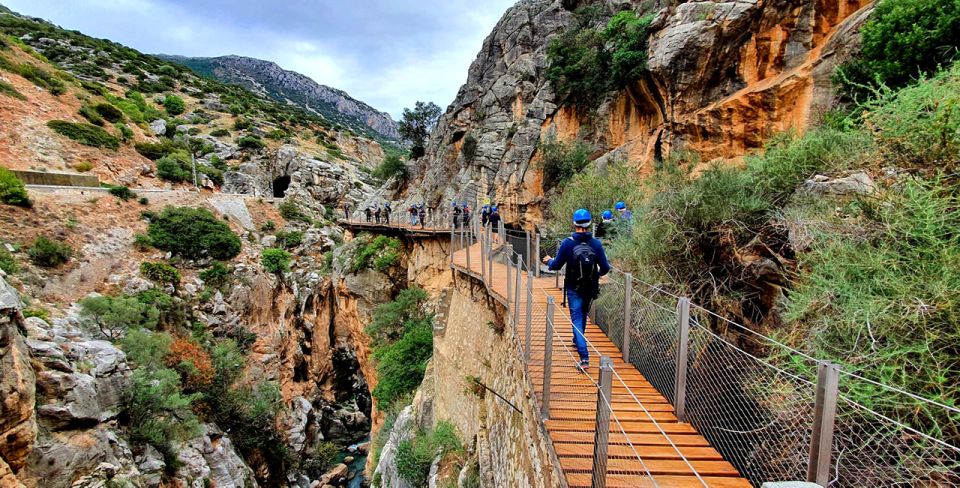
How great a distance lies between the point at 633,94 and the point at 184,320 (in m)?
23.4

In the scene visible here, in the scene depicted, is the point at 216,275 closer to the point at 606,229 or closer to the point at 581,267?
the point at 606,229

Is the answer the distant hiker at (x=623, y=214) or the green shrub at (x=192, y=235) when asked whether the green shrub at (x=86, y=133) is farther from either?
the distant hiker at (x=623, y=214)

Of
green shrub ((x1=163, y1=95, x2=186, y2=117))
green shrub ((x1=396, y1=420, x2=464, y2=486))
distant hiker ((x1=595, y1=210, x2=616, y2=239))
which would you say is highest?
green shrub ((x1=163, y1=95, x2=186, y2=117))

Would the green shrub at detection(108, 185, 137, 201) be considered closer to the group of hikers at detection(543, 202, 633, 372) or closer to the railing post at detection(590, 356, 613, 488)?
the group of hikers at detection(543, 202, 633, 372)

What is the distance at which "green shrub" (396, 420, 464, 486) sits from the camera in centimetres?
888

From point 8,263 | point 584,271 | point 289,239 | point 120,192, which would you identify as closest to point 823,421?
point 584,271

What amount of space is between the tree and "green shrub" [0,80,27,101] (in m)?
24.1

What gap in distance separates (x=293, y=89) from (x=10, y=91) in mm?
94422

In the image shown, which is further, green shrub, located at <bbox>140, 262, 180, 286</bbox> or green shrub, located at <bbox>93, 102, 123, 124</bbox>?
green shrub, located at <bbox>93, 102, 123, 124</bbox>

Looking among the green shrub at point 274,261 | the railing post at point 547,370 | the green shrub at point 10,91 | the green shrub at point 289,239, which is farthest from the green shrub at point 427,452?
the green shrub at point 10,91

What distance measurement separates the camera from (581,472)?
2799mm


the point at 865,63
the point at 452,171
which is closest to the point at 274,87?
the point at 452,171

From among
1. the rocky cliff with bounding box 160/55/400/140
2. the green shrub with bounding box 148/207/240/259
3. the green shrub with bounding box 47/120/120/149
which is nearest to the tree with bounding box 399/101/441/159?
the green shrub with bounding box 148/207/240/259

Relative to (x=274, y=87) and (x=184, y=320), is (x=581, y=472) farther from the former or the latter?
(x=274, y=87)
